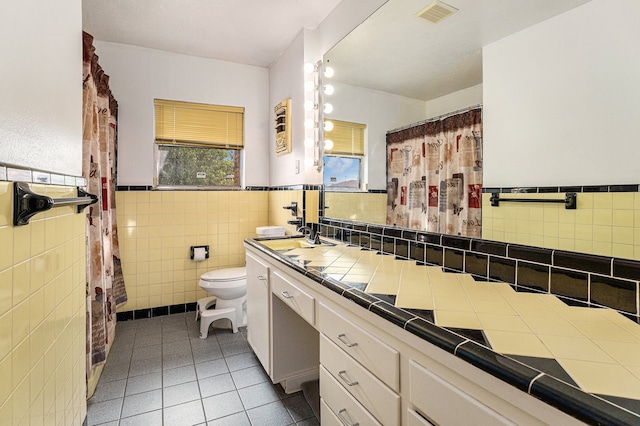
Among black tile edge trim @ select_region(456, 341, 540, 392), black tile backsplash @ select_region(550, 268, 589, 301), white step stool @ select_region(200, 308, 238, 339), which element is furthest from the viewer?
white step stool @ select_region(200, 308, 238, 339)

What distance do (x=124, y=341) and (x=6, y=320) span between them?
205 cm

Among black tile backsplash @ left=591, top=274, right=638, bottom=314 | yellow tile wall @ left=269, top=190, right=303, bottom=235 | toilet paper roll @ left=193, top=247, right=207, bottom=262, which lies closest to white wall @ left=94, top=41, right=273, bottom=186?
yellow tile wall @ left=269, top=190, right=303, bottom=235

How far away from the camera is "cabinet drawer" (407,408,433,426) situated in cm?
79

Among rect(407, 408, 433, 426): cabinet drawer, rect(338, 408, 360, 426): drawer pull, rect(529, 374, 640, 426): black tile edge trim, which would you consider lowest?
rect(338, 408, 360, 426): drawer pull

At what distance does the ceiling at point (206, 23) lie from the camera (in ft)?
7.54

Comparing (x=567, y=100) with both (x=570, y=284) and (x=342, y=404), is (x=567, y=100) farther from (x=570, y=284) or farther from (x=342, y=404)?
(x=342, y=404)

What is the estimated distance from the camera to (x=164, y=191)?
303 centimetres

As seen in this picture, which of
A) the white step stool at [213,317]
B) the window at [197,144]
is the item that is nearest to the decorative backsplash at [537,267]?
the white step stool at [213,317]

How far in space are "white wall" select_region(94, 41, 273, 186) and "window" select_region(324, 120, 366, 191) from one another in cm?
123

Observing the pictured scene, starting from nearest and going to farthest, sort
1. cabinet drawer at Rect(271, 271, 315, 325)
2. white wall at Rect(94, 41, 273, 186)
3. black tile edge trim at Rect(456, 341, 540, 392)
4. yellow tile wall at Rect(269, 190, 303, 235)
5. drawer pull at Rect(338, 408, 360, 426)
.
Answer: black tile edge trim at Rect(456, 341, 540, 392) → drawer pull at Rect(338, 408, 360, 426) → cabinet drawer at Rect(271, 271, 315, 325) → yellow tile wall at Rect(269, 190, 303, 235) → white wall at Rect(94, 41, 273, 186)

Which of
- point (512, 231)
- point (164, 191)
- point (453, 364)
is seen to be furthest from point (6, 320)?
point (164, 191)

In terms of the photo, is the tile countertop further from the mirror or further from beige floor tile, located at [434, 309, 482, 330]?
the mirror

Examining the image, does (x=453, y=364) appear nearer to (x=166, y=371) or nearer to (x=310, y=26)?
(x=166, y=371)

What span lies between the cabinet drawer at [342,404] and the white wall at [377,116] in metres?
1.01
